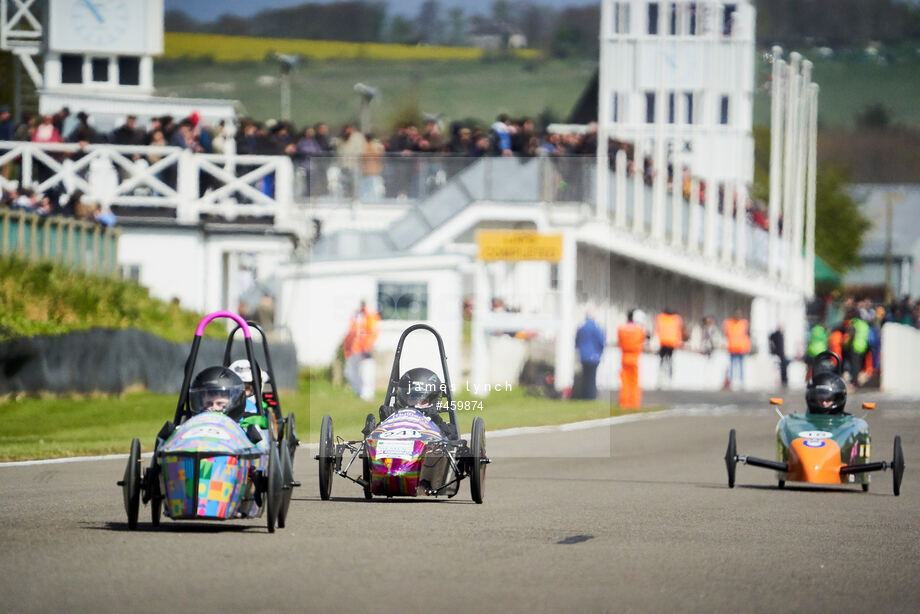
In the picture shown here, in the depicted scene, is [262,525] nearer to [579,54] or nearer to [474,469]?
[474,469]

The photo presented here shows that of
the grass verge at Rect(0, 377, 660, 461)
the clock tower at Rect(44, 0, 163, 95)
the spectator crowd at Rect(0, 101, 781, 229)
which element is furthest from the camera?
the clock tower at Rect(44, 0, 163, 95)

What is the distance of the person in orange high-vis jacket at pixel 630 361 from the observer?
30000 mm

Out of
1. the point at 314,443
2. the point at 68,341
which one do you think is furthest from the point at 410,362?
the point at 68,341

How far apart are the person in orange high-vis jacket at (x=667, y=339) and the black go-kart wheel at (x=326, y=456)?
79.3ft

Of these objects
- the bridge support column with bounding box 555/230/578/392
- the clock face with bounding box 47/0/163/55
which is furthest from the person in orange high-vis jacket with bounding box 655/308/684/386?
the clock face with bounding box 47/0/163/55

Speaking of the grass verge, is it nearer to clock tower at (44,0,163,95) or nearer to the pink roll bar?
the pink roll bar

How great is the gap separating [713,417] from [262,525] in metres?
18.1

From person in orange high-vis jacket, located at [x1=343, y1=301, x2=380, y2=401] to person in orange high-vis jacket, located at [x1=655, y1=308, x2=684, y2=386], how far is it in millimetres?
8596

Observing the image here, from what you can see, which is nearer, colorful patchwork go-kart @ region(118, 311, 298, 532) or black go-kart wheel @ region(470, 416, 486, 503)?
colorful patchwork go-kart @ region(118, 311, 298, 532)

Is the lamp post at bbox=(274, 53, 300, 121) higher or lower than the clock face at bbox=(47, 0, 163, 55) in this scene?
lower

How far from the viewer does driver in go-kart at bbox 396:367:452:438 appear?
1327cm

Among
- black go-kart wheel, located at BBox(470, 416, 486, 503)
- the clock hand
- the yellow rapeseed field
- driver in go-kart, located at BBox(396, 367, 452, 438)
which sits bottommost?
black go-kart wheel, located at BBox(470, 416, 486, 503)

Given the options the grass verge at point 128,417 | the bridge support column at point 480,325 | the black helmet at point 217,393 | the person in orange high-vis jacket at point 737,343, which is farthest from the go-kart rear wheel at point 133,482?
the person in orange high-vis jacket at point 737,343

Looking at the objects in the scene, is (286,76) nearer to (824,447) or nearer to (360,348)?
(360,348)
